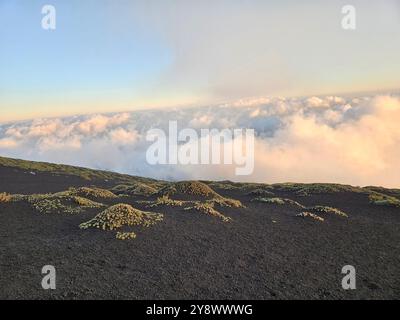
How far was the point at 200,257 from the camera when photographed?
1684 centimetres

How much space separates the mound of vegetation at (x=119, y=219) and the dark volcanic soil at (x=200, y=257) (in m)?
0.81

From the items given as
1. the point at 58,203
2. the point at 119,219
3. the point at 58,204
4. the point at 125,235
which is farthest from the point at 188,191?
the point at 125,235

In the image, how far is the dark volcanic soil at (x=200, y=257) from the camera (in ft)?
43.1

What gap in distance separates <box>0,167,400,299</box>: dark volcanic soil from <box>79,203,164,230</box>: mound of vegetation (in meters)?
0.81

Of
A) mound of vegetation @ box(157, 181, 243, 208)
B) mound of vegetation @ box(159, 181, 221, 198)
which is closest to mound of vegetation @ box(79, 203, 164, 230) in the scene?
mound of vegetation @ box(157, 181, 243, 208)

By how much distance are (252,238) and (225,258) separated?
4.06 m

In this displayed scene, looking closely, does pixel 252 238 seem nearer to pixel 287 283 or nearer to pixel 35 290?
pixel 287 283

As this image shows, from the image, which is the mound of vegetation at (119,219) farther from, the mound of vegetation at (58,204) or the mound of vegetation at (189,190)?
the mound of vegetation at (189,190)

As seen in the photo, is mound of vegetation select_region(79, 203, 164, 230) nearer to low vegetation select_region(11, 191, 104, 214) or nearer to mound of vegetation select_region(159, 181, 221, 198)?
low vegetation select_region(11, 191, 104, 214)

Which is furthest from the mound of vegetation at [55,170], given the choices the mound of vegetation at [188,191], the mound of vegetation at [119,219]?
the mound of vegetation at [119,219]

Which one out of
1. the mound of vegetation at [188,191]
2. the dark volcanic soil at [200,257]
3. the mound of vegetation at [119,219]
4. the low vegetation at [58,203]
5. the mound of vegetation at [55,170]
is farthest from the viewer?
the mound of vegetation at [55,170]

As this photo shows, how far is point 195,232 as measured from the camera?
21.0 m

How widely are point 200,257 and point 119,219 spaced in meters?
6.89

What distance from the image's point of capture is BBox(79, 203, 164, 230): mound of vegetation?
67.5 ft
